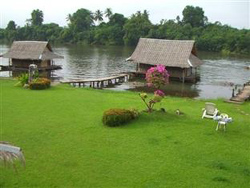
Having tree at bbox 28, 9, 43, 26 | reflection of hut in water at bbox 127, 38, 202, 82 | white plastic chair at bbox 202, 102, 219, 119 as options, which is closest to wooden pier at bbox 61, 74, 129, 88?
reflection of hut in water at bbox 127, 38, 202, 82

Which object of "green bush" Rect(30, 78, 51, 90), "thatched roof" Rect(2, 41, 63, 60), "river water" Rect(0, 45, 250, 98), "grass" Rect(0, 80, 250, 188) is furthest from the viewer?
"thatched roof" Rect(2, 41, 63, 60)

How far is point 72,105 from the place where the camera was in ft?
65.5

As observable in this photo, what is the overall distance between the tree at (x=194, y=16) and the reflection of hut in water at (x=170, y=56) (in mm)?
71689

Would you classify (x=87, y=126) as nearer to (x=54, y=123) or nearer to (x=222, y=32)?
(x=54, y=123)

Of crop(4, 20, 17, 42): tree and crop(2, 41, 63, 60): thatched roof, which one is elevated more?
crop(4, 20, 17, 42): tree

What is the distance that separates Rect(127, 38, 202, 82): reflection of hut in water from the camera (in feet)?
126

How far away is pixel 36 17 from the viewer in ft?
445

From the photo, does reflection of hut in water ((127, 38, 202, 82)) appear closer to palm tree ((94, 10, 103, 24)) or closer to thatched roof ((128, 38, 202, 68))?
thatched roof ((128, 38, 202, 68))

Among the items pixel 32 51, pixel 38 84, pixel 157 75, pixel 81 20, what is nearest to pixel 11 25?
pixel 81 20

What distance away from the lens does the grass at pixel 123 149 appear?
988 cm

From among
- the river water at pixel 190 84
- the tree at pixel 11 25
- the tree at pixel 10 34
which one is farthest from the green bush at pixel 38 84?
the tree at pixel 11 25

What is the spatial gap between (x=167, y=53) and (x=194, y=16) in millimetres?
75971

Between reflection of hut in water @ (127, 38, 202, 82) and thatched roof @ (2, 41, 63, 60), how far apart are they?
12.0 m

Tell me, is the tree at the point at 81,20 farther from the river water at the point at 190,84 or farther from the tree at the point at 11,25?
the river water at the point at 190,84
